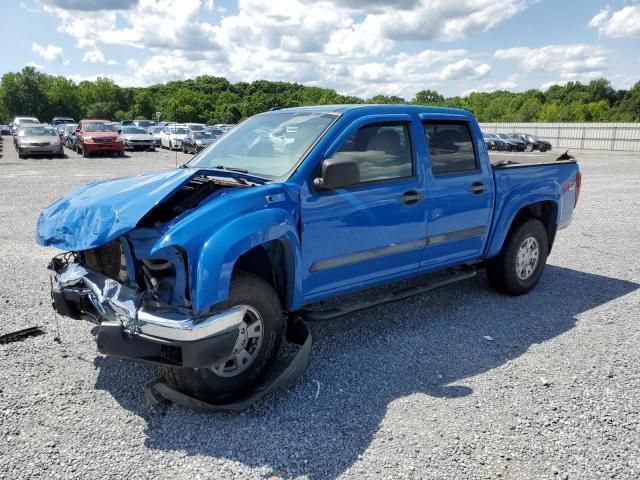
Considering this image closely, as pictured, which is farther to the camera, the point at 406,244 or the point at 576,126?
the point at 576,126

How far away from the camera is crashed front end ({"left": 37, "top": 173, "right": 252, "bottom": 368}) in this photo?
9.63ft

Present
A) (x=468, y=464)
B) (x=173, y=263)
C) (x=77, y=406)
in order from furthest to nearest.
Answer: (x=77, y=406), (x=173, y=263), (x=468, y=464)

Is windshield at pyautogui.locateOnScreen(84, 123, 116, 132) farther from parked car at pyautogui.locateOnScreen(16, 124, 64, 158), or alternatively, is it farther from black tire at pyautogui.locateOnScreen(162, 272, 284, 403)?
black tire at pyautogui.locateOnScreen(162, 272, 284, 403)

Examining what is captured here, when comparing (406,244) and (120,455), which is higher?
(406,244)

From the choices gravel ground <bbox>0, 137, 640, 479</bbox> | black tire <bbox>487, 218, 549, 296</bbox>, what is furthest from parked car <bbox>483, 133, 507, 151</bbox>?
gravel ground <bbox>0, 137, 640, 479</bbox>

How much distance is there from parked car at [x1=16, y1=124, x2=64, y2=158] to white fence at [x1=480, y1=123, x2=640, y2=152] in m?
41.2

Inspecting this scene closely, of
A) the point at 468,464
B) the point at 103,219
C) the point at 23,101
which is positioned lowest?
the point at 468,464

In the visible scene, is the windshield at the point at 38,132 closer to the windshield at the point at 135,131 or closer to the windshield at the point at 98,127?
the windshield at the point at 98,127

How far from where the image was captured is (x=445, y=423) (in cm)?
319

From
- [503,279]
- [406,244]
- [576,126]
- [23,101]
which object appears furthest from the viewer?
[23,101]

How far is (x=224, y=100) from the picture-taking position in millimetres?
104812

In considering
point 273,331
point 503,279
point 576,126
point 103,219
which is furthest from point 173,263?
point 576,126

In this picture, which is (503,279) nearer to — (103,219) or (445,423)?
(445,423)

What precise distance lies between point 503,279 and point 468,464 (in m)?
2.93
